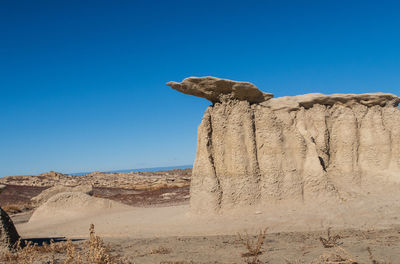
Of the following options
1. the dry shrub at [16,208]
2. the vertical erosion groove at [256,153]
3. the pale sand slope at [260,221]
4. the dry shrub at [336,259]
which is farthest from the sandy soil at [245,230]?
the dry shrub at [16,208]

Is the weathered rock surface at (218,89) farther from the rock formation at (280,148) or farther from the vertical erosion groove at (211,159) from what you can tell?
the vertical erosion groove at (211,159)

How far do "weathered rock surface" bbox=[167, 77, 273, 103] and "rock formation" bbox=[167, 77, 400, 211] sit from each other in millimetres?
38

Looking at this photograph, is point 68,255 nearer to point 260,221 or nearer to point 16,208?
point 260,221

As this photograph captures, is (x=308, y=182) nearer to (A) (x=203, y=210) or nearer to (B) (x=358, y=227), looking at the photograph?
(B) (x=358, y=227)

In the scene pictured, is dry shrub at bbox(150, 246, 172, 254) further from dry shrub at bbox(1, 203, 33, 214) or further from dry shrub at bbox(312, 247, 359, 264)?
dry shrub at bbox(1, 203, 33, 214)

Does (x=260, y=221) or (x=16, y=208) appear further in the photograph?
(x=16, y=208)

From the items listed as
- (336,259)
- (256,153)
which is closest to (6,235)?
(336,259)

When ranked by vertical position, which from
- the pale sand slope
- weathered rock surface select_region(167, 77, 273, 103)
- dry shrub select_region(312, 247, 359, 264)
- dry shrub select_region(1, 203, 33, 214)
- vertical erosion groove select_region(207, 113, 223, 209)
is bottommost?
dry shrub select_region(1, 203, 33, 214)

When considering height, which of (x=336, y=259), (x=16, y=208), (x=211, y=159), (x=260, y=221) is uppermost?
Result: (x=211, y=159)

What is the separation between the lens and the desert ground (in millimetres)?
6562

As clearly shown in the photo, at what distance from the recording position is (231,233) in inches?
401

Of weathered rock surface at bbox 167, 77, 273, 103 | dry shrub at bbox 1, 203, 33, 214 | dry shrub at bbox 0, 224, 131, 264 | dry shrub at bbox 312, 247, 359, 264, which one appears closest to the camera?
dry shrub at bbox 312, 247, 359, 264

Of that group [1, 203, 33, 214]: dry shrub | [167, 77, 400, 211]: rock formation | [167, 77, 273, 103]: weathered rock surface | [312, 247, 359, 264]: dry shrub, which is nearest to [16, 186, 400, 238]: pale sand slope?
[167, 77, 400, 211]: rock formation

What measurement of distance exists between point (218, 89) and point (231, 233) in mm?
5333
